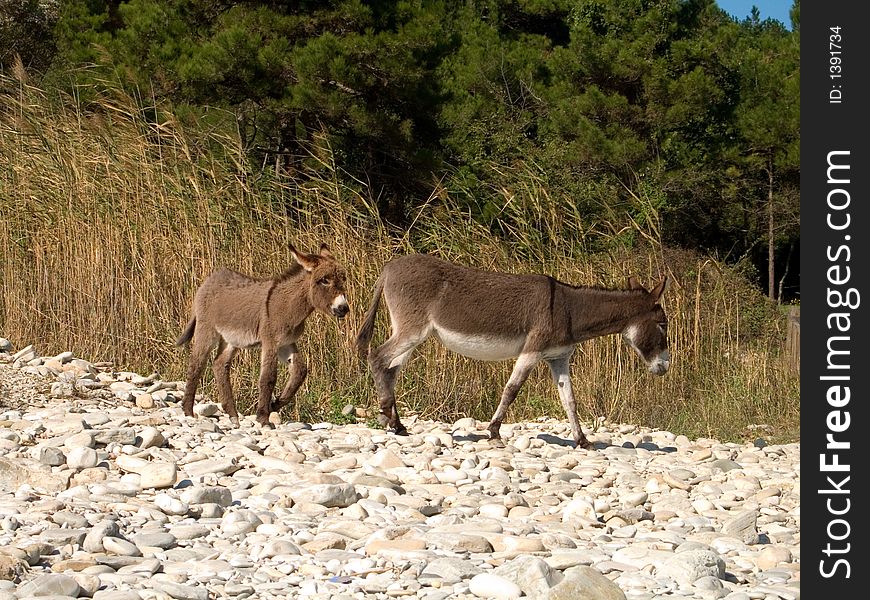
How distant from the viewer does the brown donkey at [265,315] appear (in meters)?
9.15

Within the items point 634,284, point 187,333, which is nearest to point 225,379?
point 187,333

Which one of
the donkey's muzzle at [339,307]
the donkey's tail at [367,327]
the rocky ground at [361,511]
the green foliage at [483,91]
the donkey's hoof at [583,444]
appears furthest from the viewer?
the green foliage at [483,91]

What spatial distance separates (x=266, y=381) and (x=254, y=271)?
3200 mm

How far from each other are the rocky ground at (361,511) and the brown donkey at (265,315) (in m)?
0.32

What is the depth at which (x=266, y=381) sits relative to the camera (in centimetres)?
909

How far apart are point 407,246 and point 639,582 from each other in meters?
8.07

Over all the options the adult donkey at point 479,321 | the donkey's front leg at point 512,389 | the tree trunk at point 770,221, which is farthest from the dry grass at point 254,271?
the tree trunk at point 770,221

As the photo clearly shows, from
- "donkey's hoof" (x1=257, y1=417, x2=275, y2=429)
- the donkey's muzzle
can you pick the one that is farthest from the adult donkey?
"donkey's hoof" (x1=257, y1=417, x2=275, y2=429)

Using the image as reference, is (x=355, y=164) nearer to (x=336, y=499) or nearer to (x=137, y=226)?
(x=137, y=226)

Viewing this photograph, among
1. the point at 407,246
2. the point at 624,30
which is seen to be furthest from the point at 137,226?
the point at 624,30

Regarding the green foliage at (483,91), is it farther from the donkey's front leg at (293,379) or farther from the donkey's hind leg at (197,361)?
the donkey's front leg at (293,379)

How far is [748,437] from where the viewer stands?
10938 millimetres

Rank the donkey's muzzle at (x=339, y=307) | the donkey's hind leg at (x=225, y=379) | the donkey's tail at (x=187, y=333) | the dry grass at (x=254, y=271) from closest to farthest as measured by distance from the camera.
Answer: the donkey's muzzle at (x=339, y=307)
the donkey's hind leg at (x=225, y=379)
the donkey's tail at (x=187, y=333)
the dry grass at (x=254, y=271)

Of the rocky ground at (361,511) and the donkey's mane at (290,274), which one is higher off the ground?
the donkey's mane at (290,274)
